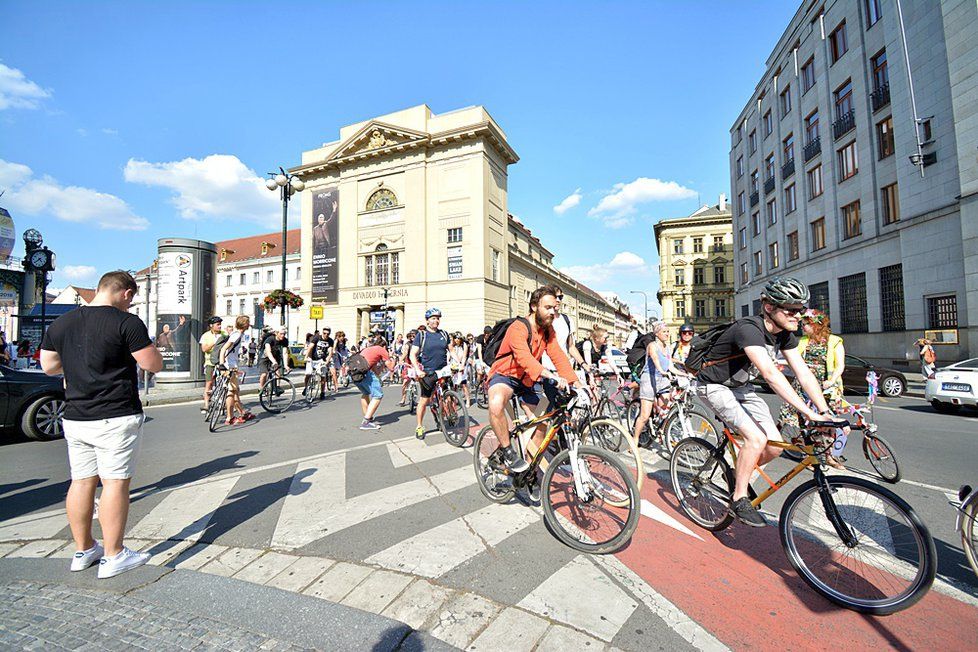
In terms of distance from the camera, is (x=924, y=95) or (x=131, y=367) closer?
(x=131, y=367)

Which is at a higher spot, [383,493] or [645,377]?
[645,377]

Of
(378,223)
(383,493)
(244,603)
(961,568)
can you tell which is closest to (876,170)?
(961,568)

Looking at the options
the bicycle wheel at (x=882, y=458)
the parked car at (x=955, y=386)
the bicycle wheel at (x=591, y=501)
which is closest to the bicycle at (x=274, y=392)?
the bicycle wheel at (x=591, y=501)

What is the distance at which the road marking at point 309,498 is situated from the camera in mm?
3370

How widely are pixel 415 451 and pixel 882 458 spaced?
562 centimetres

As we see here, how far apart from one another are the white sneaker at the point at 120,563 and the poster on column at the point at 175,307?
1378cm

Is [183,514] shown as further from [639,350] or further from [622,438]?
[639,350]

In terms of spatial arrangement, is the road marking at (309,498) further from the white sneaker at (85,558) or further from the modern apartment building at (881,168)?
the modern apartment building at (881,168)

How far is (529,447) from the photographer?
3.79 meters

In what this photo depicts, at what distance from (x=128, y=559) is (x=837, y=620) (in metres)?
4.24

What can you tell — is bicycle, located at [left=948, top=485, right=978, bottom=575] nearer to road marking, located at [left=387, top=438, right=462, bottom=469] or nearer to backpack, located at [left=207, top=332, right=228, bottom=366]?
road marking, located at [left=387, top=438, right=462, bottom=469]

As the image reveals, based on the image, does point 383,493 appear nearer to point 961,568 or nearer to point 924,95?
point 961,568

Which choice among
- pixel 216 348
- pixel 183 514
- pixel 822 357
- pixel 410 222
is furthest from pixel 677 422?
pixel 410 222

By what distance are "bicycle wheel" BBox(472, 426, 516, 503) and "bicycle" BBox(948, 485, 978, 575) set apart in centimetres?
289
